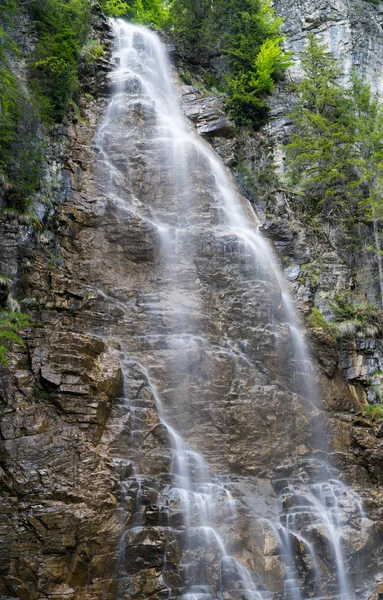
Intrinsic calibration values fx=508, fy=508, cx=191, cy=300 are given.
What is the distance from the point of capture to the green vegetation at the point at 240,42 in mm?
23969

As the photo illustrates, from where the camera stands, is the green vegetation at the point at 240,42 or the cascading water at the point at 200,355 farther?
the green vegetation at the point at 240,42

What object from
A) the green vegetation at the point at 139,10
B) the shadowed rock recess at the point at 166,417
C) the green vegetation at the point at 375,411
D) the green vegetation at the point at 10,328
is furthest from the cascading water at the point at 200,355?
the green vegetation at the point at 139,10

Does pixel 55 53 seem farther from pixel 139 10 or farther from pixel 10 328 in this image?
pixel 10 328

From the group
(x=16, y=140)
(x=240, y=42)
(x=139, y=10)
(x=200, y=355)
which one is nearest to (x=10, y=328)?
(x=200, y=355)

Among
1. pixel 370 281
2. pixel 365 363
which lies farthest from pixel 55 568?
pixel 370 281

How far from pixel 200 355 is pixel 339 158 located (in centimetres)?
1188

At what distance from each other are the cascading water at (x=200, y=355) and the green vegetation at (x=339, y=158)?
12.1 feet

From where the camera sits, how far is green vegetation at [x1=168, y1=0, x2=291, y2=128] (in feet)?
78.6

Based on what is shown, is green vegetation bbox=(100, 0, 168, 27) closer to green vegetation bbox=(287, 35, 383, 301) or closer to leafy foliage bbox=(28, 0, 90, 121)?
leafy foliage bbox=(28, 0, 90, 121)

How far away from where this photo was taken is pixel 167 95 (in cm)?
2288

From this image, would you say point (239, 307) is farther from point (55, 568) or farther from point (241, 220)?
point (55, 568)

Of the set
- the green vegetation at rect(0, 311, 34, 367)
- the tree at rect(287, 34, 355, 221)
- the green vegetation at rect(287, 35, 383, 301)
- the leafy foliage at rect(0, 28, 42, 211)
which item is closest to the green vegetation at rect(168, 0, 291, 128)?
the tree at rect(287, 34, 355, 221)

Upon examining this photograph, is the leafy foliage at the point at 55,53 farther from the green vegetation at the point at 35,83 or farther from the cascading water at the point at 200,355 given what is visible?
the cascading water at the point at 200,355

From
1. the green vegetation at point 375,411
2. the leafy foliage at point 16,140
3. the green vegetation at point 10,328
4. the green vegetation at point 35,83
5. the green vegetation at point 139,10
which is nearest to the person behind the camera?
the green vegetation at point 10,328
